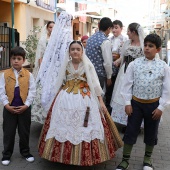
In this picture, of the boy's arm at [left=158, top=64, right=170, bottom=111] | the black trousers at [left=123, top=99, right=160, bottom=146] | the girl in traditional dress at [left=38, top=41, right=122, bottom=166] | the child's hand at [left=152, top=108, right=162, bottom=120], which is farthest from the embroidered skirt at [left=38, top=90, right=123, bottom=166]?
the boy's arm at [left=158, top=64, right=170, bottom=111]

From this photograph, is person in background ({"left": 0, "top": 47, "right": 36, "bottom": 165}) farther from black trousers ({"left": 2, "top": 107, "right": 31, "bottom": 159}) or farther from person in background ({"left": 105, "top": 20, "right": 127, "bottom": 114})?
person in background ({"left": 105, "top": 20, "right": 127, "bottom": 114})

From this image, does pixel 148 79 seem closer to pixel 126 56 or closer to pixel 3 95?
pixel 126 56

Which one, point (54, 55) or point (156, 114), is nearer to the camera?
point (156, 114)

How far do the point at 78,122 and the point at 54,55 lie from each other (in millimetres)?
1362

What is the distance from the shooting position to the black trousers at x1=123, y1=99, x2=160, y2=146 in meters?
3.37

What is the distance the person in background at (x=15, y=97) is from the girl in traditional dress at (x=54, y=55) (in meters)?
0.73

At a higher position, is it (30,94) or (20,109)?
(30,94)

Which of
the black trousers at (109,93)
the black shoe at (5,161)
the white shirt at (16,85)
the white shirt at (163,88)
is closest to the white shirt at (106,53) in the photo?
the black trousers at (109,93)

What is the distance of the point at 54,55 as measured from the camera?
4293mm

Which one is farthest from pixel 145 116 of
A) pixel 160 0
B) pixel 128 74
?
pixel 160 0

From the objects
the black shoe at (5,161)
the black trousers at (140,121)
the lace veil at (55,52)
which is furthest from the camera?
the lace veil at (55,52)

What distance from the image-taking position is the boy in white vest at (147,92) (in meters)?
3.29

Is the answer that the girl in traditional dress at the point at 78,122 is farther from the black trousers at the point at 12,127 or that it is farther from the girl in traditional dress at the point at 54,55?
the girl in traditional dress at the point at 54,55

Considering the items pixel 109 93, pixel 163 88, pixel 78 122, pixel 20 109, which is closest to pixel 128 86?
Result: pixel 163 88
